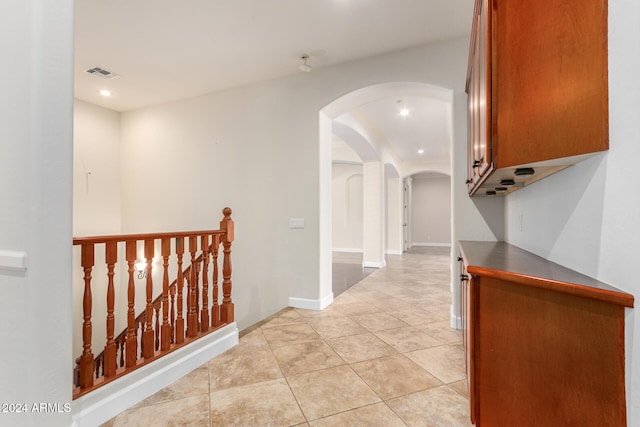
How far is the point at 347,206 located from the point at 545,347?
338 inches

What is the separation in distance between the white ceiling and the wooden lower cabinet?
2443 millimetres

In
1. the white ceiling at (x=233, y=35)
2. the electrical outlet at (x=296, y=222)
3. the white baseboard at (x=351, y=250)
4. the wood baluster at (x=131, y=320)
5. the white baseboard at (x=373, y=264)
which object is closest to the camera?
the wood baluster at (x=131, y=320)

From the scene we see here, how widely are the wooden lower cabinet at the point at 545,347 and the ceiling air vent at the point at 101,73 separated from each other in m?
4.70

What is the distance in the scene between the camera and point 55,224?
1.33m

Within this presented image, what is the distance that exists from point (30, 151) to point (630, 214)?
2269 millimetres

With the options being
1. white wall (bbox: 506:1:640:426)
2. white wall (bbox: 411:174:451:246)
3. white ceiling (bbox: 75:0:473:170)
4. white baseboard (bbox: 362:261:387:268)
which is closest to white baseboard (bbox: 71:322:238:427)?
white wall (bbox: 506:1:640:426)

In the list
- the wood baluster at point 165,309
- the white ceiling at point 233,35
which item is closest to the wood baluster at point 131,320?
the wood baluster at point 165,309

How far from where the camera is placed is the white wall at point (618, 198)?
33.0 inches

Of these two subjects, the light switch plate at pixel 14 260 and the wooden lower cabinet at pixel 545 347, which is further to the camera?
the light switch plate at pixel 14 260

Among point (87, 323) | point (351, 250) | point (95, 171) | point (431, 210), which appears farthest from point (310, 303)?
point (431, 210)

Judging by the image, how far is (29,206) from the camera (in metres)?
1.26

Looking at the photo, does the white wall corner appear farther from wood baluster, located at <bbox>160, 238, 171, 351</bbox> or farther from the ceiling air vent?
the ceiling air vent

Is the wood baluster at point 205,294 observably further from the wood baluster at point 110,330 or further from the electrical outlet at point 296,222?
the electrical outlet at point 296,222

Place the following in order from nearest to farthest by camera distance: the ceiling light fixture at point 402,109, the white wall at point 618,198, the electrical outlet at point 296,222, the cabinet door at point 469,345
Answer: the white wall at point 618,198
the cabinet door at point 469,345
the electrical outlet at point 296,222
the ceiling light fixture at point 402,109
